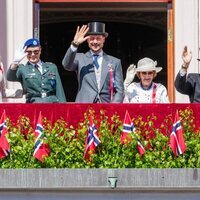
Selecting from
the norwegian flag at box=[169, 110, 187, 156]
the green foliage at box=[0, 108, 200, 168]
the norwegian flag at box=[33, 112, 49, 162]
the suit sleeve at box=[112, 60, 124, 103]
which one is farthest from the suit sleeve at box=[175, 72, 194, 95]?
the norwegian flag at box=[33, 112, 49, 162]

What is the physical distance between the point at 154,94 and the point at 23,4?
3180 mm

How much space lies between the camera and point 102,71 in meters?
13.0

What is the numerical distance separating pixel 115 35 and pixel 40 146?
9.46 m

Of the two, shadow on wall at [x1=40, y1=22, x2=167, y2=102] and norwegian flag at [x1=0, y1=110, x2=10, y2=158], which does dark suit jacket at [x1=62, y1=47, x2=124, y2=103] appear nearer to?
norwegian flag at [x1=0, y1=110, x2=10, y2=158]

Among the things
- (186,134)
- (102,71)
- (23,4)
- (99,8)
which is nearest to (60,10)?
(99,8)

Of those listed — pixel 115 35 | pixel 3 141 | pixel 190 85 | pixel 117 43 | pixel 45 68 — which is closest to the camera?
pixel 3 141

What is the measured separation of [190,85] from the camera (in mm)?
12898

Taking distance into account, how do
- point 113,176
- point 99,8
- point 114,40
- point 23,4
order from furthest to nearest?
point 114,40 < point 99,8 < point 23,4 < point 113,176

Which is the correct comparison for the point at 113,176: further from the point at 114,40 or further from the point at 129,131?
the point at 114,40

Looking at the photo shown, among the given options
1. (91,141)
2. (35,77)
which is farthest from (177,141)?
(35,77)

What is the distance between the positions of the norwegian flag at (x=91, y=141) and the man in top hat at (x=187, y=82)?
165 centimetres

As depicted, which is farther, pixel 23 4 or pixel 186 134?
pixel 23 4

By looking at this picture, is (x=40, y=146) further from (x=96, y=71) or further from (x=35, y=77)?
(x=96, y=71)

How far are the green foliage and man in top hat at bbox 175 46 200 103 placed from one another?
111 centimetres
